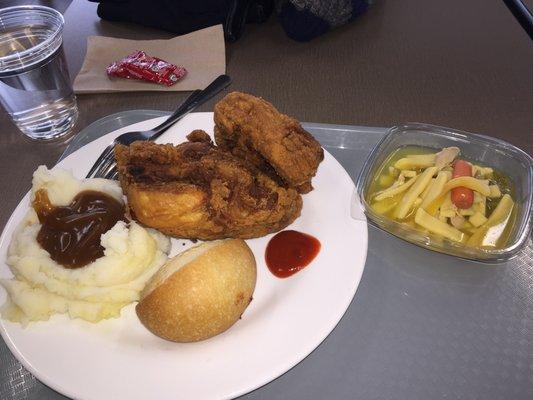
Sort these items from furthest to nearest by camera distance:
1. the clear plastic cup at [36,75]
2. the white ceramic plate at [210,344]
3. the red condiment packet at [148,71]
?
the red condiment packet at [148,71]
the clear plastic cup at [36,75]
the white ceramic plate at [210,344]

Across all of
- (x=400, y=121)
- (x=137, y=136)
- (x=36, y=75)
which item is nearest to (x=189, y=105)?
(x=137, y=136)

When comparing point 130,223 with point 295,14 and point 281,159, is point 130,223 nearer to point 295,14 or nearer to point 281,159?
point 281,159

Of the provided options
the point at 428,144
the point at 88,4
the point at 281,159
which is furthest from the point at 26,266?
the point at 88,4

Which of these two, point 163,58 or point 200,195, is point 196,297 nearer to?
point 200,195

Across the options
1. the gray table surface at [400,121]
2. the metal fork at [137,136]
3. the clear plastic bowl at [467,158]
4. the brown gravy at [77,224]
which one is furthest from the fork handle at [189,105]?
the clear plastic bowl at [467,158]

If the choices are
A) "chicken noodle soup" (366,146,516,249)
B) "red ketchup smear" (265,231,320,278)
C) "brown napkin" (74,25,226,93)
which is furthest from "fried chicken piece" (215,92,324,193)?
"brown napkin" (74,25,226,93)

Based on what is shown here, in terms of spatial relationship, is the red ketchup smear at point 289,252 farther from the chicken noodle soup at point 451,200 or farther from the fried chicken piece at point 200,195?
the chicken noodle soup at point 451,200

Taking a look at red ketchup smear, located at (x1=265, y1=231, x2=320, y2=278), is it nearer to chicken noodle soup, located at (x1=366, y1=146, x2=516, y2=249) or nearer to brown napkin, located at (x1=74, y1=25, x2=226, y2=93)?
chicken noodle soup, located at (x1=366, y1=146, x2=516, y2=249)
